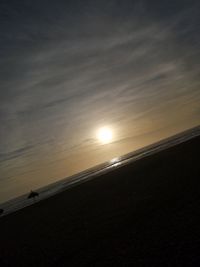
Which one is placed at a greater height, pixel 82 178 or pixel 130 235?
pixel 82 178

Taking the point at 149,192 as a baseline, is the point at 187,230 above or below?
below

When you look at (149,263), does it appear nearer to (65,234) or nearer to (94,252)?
(94,252)

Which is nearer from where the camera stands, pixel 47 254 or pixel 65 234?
pixel 47 254

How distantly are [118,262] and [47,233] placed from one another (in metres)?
9.15

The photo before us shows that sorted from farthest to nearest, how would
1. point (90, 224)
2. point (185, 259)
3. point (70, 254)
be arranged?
point (90, 224)
point (70, 254)
point (185, 259)

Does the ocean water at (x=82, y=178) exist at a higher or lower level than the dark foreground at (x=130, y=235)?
higher

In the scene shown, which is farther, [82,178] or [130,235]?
[82,178]

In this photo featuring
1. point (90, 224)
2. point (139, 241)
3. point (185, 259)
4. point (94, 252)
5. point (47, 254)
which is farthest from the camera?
point (90, 224)

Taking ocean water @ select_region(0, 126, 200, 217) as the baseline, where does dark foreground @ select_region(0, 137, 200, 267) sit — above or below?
below

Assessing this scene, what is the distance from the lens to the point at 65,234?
48.5 feet

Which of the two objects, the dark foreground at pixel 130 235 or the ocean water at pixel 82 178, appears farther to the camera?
the ocean water at pixel 82 178

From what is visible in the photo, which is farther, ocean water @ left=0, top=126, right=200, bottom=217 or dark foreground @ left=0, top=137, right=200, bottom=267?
ocean water @ left=0, top=126, right=200, bottom=217

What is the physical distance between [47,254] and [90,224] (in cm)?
302

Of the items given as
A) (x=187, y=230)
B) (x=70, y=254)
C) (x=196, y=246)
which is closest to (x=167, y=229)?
(x=187, y=230)
